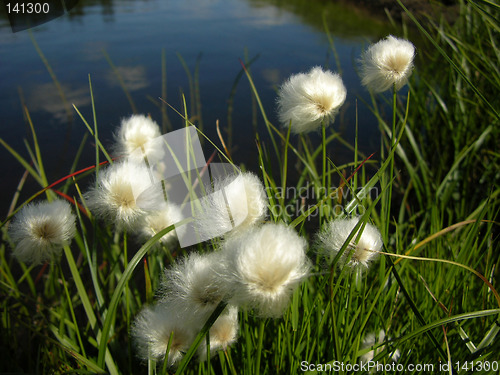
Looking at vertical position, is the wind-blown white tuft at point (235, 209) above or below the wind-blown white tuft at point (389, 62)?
below

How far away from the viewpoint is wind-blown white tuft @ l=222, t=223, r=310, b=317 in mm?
497

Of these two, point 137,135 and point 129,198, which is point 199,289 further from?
point 137,135

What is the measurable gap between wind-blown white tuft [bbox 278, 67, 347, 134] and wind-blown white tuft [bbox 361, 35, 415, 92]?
0.11 meters

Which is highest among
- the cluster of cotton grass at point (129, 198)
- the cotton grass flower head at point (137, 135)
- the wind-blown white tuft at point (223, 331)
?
the cotton grass flower head at point (137, 135)

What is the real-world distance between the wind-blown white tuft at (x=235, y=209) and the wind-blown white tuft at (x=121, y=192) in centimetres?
17

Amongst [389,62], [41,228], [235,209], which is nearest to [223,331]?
[235,209]

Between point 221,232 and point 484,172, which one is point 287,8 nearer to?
point 484,172

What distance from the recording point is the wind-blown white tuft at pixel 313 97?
0.80m

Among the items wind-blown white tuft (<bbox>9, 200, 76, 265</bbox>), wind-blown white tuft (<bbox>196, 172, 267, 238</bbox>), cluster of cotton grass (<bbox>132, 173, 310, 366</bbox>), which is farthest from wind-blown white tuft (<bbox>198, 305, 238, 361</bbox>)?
wind-blown white tuft (<bbox>9, 200, 76, 265</bbox>)

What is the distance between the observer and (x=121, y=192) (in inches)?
29.8

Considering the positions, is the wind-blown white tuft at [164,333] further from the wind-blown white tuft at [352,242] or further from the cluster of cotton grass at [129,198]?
the wind-blown white tuft at [352,242]

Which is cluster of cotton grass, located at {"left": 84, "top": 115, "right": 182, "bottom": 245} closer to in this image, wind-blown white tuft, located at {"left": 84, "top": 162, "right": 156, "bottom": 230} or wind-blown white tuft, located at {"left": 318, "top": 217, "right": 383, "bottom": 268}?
wind-blown white tuft, located at {"left": 84, "top": 162, "right": 156, "bottom": 230}

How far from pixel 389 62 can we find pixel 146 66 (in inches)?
123

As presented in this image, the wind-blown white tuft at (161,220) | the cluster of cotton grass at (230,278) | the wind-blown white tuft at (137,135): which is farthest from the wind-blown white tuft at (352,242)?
the wind-blown white tuft at (137,135)
